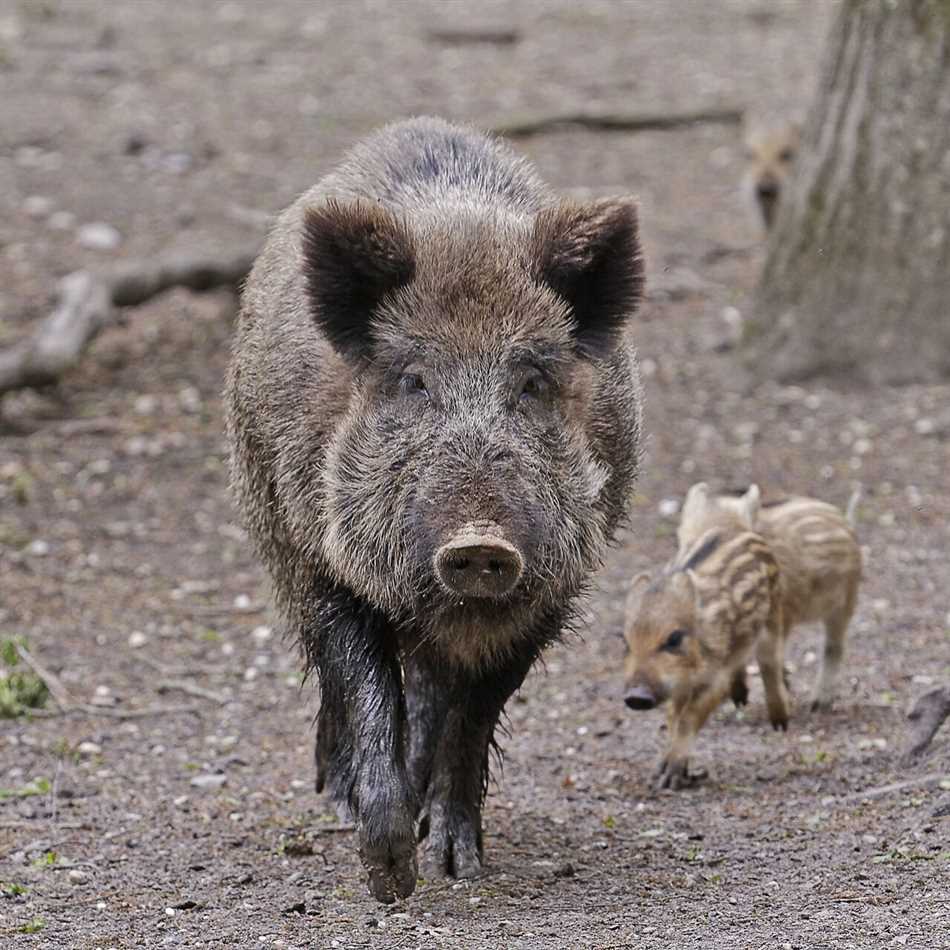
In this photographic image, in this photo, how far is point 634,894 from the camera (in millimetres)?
5266

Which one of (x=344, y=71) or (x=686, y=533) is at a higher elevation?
(x=686, y=533)

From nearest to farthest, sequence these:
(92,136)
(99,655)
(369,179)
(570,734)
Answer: (369,179) < (570,734) < (99,655) < (92,136)

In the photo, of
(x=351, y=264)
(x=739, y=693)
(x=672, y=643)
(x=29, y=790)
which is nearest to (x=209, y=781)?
(x=29, y=790)

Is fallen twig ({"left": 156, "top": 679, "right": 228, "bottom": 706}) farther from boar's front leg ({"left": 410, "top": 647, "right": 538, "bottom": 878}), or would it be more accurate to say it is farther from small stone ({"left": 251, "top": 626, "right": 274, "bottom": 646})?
boar's front leg ({"left": 410, "top": 647, "right": 538, "bottom": 878})

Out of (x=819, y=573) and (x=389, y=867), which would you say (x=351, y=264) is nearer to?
(x=389, y=867)

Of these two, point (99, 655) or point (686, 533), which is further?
point (99, 655)

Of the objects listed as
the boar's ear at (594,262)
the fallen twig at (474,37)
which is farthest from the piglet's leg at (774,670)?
the fallen twig at (474,37)

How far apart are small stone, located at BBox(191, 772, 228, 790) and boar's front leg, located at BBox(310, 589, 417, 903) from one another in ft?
3.52

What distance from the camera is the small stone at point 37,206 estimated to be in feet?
43.0

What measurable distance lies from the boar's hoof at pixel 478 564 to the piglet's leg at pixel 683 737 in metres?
2.07

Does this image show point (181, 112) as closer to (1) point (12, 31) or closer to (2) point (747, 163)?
(1) point (12, 31)

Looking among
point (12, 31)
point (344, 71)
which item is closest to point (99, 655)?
point (344, 71)

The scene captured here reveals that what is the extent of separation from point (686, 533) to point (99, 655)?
2567 millimetres

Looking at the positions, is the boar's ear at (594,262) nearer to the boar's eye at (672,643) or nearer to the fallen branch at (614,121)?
the boar's eye at (672,643)
